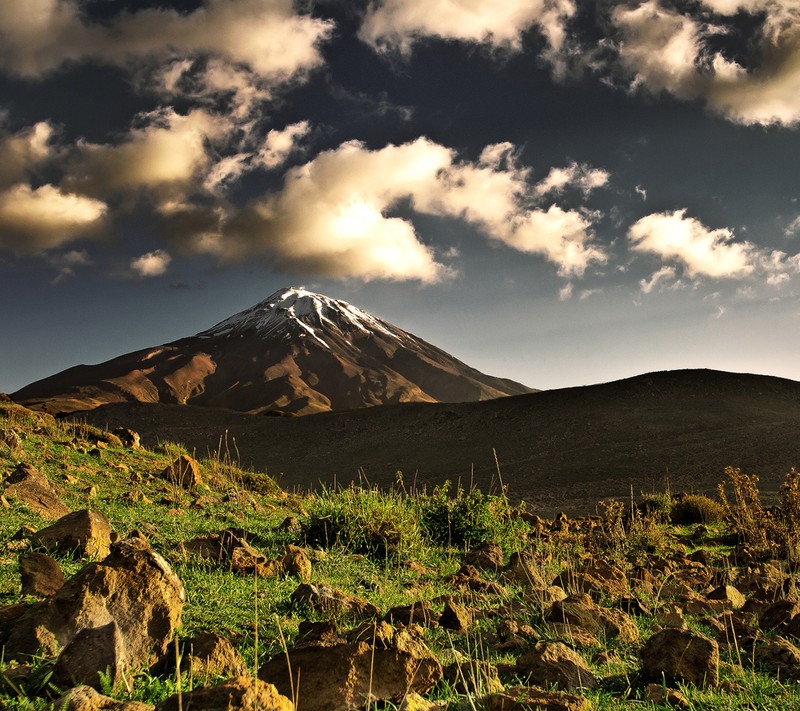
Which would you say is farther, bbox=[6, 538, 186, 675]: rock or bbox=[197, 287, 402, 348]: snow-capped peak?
bbox=[197, 287, 402, 348]: snow-capped peak

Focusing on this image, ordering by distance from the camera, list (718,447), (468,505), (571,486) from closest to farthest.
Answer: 1. (468,505)
2. (571,486)
3. (718,447)

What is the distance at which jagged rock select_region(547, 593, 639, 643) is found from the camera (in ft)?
12.0

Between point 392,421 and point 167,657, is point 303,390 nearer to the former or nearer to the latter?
point 392,421

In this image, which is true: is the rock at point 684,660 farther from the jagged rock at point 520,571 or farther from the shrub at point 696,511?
the shrub at point 696,511

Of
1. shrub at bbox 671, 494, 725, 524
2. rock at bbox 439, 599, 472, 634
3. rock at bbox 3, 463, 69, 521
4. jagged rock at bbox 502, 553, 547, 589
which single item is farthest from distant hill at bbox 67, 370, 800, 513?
rock at bbox 439, 599, 472, 634

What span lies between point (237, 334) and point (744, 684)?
146 metres

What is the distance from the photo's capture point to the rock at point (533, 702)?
209cm

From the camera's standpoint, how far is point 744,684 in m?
2.87

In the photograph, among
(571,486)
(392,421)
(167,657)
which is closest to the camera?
(167,657)

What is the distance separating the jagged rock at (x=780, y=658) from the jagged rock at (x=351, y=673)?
6.01ft

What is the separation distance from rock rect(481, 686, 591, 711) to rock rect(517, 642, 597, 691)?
50 cm

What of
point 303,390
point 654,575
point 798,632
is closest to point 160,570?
point 798,632

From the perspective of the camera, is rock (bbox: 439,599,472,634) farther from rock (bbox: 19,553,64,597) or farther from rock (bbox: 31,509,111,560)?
rock (bbox: 31,509,111,560)

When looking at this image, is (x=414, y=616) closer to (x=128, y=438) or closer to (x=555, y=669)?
(x=555, y=669)
